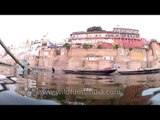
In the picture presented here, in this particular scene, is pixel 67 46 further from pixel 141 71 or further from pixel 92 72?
pixel 141 71

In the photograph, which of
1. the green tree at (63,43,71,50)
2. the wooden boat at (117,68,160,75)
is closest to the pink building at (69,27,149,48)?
the green tree at (63,43,71,50)

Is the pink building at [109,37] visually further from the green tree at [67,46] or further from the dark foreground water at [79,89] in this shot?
the dark foreground water at [79,89]

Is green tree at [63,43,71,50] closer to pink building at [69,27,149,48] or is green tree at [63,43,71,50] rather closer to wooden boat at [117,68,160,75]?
pink building at [69,27,149,48]

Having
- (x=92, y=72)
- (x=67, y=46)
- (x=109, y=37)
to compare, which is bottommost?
(x=92, y=72)

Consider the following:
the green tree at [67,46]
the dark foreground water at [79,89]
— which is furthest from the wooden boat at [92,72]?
the green tree at [67,46]

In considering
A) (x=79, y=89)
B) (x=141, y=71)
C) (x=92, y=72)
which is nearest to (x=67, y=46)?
(x=92, y=72)

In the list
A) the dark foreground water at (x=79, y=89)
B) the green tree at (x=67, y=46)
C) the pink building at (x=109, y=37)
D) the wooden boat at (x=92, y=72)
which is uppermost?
the pink building at (x=109, y=37)

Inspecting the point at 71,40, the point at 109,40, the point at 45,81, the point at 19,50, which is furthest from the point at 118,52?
the point at 19,50

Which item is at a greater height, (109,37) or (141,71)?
(109,37)
